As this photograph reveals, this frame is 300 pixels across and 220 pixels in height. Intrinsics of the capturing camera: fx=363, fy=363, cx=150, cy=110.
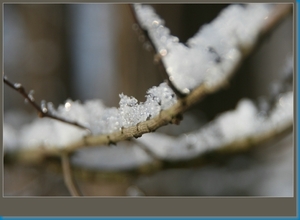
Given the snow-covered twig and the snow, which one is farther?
the snow

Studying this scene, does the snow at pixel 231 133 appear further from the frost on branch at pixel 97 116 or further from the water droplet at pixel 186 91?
the water droplet at pixel 186 91

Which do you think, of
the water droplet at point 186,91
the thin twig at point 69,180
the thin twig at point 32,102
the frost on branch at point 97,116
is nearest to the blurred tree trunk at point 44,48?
the frost on branch at point 97,116

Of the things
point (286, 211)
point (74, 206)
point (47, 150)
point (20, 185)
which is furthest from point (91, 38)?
point (286, 211)

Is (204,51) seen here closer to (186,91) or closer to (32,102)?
(186,91)

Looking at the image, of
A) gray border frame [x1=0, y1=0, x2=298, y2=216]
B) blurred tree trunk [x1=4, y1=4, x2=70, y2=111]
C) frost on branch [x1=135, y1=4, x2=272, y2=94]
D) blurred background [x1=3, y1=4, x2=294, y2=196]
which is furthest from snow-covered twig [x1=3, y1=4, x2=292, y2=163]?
blurred tree trunk [x1=4, y1=4, x2=70, y2=111]

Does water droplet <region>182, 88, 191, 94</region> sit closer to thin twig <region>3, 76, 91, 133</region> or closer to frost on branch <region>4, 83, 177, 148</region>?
frost on branch <region>4, 83, 177, 148</region>

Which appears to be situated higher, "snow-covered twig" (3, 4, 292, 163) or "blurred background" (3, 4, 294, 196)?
"blurred background" (3, 4, 294, 196)
